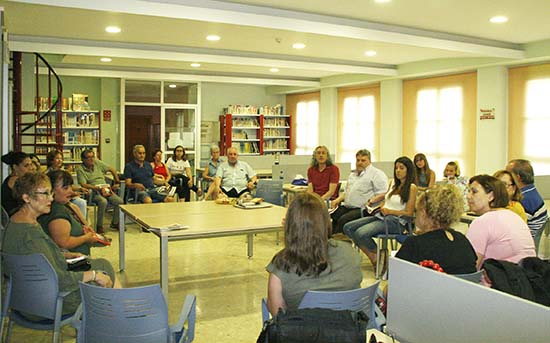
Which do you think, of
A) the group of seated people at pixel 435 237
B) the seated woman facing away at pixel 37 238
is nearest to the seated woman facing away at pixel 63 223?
the seated woman facing away at pixel 37 238

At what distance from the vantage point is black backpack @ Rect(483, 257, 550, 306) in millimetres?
2156

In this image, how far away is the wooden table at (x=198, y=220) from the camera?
13.1 feet

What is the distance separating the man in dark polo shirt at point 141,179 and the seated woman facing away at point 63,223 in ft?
12.3

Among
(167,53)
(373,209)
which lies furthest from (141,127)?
(373,209)

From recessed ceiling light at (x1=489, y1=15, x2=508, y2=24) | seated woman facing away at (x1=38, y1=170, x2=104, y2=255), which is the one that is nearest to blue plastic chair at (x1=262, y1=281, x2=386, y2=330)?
seated woman facing away at (x1=38, y1=170, x2=104, y2=255)

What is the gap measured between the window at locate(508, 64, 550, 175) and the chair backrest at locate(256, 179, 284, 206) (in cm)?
403

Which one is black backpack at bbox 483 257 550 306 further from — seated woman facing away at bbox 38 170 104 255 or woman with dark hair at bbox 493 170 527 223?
seated woman facing away at bbox 38 170 104 255

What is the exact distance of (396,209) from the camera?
5.12 m

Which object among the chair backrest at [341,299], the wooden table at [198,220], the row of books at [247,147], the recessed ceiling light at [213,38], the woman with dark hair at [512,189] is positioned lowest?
the chair backrest at [341,299]

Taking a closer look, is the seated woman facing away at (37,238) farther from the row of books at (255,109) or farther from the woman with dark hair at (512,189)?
the row of books at (255,109)

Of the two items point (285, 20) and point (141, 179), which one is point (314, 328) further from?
point (141, 179)

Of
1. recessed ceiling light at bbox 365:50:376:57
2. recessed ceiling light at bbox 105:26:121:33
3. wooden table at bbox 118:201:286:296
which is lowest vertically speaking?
wooden table at bbox 118:201:286:296

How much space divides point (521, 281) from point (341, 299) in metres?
0.74

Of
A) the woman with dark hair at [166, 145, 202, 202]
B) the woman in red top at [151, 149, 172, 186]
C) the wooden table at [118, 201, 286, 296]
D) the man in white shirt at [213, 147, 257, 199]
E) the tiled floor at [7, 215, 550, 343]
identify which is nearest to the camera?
the tiled floor at [7, 215, 550, 343]
